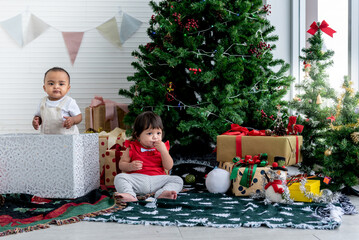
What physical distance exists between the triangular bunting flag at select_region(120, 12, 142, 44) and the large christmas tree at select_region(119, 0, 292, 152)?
1133 millimetres

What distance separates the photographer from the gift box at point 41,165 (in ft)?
7.07

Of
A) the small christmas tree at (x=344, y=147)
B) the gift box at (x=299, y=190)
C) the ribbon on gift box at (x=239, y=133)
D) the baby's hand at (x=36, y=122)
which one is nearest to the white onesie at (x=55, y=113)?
the baby's hand at (x=36, y=122)

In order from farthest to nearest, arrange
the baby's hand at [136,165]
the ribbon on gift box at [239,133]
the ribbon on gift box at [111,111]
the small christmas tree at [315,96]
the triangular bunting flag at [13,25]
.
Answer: the triangular bunting flag at [13,25] < the ribbon on gift box at [111,111] < the small christmas tree at [315,96] < the ribbon on gift box at [239,133] < the baby's hand at [136,165]

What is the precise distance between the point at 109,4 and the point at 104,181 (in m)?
2.32

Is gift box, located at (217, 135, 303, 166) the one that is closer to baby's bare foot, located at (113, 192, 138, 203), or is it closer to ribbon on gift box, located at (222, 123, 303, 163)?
ribbon on gift box, located at (222, 123, 303, 163)

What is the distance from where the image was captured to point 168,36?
2812 mm

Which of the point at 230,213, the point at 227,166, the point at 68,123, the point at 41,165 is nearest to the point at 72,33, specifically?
the point at 68,123

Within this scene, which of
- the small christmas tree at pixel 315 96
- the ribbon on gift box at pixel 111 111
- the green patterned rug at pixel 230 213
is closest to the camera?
the green patterned rug at pixel 230 213

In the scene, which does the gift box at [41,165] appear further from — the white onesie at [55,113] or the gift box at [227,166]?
the gift box at [227,166]

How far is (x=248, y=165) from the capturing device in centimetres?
228

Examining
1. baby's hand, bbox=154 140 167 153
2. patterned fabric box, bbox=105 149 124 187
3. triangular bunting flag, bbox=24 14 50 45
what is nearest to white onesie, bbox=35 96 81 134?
patterned fabric box, bbox=105 149 124 187

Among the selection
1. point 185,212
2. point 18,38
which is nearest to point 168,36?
point 185,212

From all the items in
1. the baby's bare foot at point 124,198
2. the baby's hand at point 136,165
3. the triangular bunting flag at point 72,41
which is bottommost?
the baby's bare foot at point 124,198

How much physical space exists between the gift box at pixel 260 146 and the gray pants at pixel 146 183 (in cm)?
42
